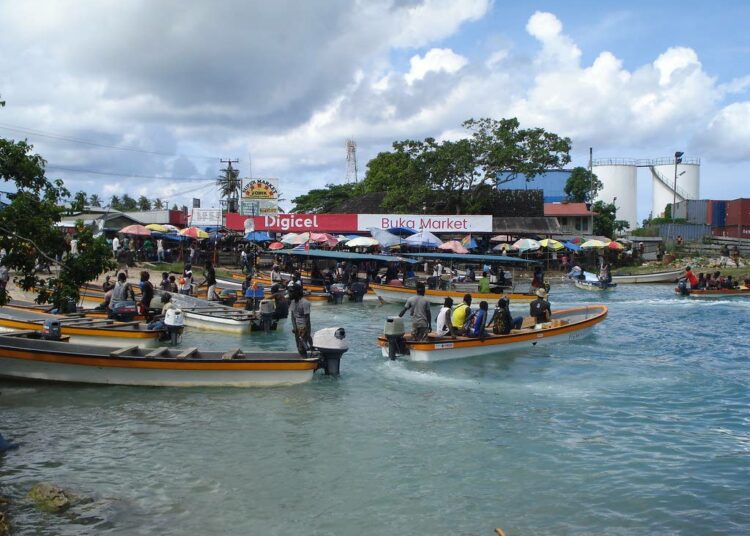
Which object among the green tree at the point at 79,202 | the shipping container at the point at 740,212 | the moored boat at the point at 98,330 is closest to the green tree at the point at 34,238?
the green tree at the point at 79,202

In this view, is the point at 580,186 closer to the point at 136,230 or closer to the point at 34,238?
the point at 136,230

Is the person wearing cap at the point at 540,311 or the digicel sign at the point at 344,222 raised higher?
the digicel sign at the point at 344,222

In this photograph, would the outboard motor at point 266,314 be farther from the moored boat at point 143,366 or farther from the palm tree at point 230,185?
the palm tree at point 230,185

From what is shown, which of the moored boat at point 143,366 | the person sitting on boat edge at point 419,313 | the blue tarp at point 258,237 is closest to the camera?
the moored boat at point 143,366

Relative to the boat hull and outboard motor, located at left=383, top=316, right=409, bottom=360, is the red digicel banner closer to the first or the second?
the boat hull

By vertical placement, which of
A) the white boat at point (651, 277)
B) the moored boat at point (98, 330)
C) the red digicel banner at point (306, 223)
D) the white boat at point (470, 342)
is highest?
the red digicel banner at point (306, 223)

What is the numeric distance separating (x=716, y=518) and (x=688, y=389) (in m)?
6.92

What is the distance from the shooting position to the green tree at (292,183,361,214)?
72438mm

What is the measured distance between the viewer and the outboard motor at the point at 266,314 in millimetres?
19109

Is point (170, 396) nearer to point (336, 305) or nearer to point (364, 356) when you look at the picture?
point (364, 356)

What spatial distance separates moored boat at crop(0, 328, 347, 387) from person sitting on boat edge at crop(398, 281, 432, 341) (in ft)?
9.78

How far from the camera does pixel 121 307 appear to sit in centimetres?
1677

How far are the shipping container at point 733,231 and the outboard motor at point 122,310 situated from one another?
57.6 m

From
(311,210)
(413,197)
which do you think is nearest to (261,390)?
(413,197)
